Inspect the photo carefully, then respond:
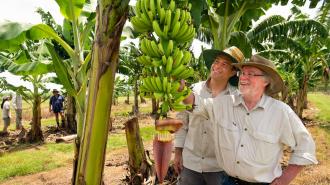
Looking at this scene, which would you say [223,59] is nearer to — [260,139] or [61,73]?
[260,139]

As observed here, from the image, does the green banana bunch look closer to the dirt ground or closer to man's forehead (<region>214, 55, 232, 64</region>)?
man's forehead (<region>214, 55, 232, 64</region>)

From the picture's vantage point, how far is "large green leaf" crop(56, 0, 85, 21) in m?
3.52

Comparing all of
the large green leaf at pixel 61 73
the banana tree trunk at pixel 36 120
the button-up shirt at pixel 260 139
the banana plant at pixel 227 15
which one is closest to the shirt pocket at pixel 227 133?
the button-up shirt at pixel 260 139

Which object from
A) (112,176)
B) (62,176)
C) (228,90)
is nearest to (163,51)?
(228,90)

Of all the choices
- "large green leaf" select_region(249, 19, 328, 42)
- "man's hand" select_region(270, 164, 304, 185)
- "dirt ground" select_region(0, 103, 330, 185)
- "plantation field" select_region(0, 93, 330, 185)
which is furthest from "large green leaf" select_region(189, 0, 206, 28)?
"large green leaf" select_region(249, 19, 328, 42)

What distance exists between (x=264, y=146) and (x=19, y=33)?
7.83ft

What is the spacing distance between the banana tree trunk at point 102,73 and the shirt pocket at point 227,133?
63 cm

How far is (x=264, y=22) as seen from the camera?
7270 millimetres

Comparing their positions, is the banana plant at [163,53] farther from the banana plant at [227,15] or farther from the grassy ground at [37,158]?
the grassy ground at [37,158]

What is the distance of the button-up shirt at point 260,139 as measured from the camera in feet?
6.40

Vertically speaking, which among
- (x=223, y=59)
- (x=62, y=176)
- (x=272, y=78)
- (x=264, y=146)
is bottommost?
(x=62, y=176)

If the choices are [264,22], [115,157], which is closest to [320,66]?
[264,22]

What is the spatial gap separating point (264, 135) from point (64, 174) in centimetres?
499

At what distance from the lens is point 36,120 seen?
9352mm
